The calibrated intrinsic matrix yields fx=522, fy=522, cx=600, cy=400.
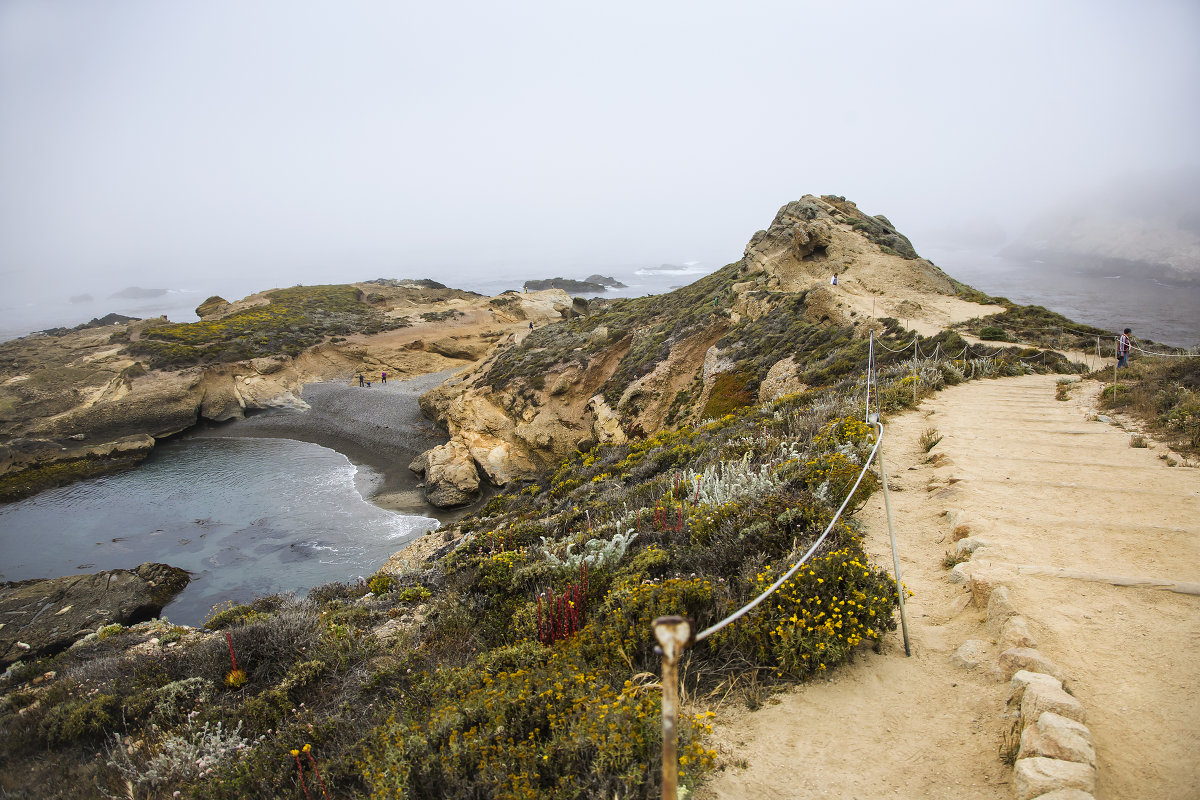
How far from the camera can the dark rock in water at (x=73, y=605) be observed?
1112 centimetres

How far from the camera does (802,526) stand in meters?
4.77

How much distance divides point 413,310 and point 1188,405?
50278 millimetres

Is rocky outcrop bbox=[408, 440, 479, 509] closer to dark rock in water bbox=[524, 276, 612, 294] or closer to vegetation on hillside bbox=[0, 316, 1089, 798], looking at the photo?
vegetation on hillside bbox=[0, 316, 1089, 798]

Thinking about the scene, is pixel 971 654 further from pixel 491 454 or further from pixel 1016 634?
pixel 491 454

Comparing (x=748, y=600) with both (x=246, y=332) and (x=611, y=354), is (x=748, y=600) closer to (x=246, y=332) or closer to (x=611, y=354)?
(x=611, y=354)

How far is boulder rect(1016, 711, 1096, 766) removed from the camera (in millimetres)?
2399

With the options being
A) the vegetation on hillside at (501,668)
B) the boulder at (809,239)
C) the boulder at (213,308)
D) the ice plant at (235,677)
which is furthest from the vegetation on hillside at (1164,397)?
the boulder at (213,308)

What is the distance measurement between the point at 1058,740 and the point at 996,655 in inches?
37.7

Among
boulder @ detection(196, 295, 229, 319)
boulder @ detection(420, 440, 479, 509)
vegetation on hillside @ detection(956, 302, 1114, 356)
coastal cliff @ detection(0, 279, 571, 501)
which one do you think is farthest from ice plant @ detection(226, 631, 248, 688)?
boulder @ detection(196, 295, 229, 319)

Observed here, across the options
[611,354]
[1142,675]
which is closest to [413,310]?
[611,354]

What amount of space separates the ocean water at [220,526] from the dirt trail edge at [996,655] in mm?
13542

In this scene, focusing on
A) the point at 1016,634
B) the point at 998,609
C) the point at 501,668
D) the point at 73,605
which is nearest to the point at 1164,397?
the point at 998,609

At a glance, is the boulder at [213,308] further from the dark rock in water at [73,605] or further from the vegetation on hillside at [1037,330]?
the vegetation on hillside at [1037,330]

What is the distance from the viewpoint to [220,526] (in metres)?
18.5
